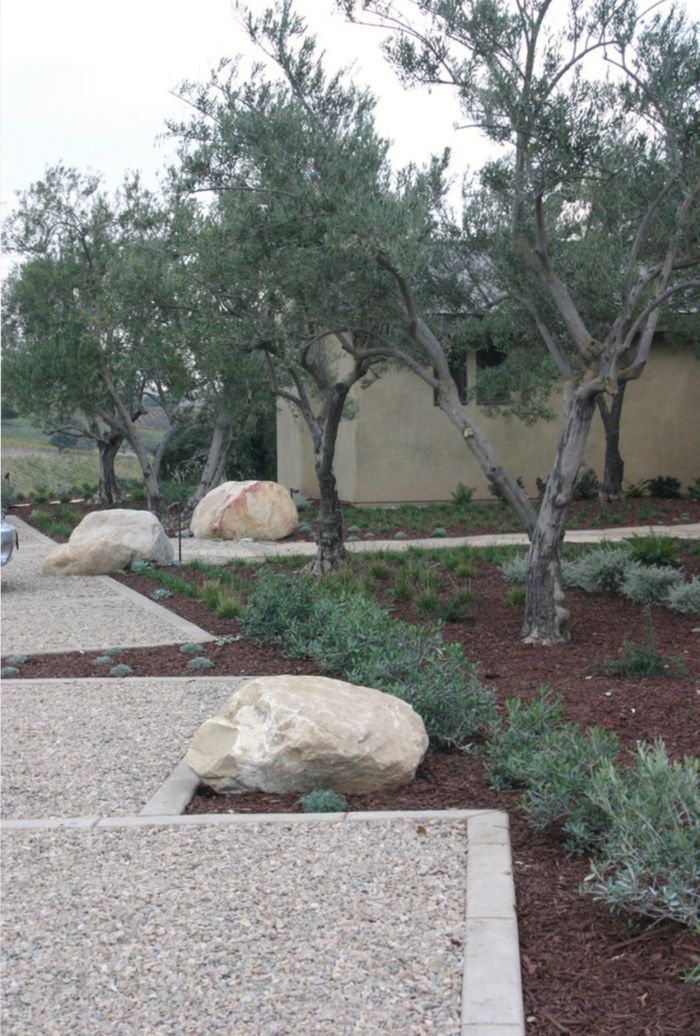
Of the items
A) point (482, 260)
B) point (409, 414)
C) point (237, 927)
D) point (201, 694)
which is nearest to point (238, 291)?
point (482, 260)

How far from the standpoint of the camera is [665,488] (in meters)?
20.5

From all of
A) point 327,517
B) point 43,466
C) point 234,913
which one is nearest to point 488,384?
point 327,517

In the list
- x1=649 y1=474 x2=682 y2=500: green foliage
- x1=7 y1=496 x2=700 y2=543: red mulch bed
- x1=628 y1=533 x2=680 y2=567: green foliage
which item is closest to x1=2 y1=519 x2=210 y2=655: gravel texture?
x1=628 y1=533 x2=680 y2=567: green foliage

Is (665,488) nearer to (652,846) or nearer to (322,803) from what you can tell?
(322,803)

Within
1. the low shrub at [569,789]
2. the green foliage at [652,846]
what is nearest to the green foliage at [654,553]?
the low shrub at [569,789]

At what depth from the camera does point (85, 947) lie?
3719 mm

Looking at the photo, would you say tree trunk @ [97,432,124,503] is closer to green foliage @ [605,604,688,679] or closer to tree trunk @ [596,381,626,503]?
tree trunk @ [596,381,626,503]

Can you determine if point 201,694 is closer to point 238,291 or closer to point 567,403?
point 567,403

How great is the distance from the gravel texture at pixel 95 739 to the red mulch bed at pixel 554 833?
45 centimetres

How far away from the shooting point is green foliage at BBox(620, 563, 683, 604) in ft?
33.7

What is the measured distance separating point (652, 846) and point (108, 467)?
832 inches

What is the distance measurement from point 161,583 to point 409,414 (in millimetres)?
9358

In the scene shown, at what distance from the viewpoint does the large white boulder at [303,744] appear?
520 centimetres

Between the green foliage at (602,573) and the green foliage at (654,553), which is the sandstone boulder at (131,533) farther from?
the green foliage at (654,553)
